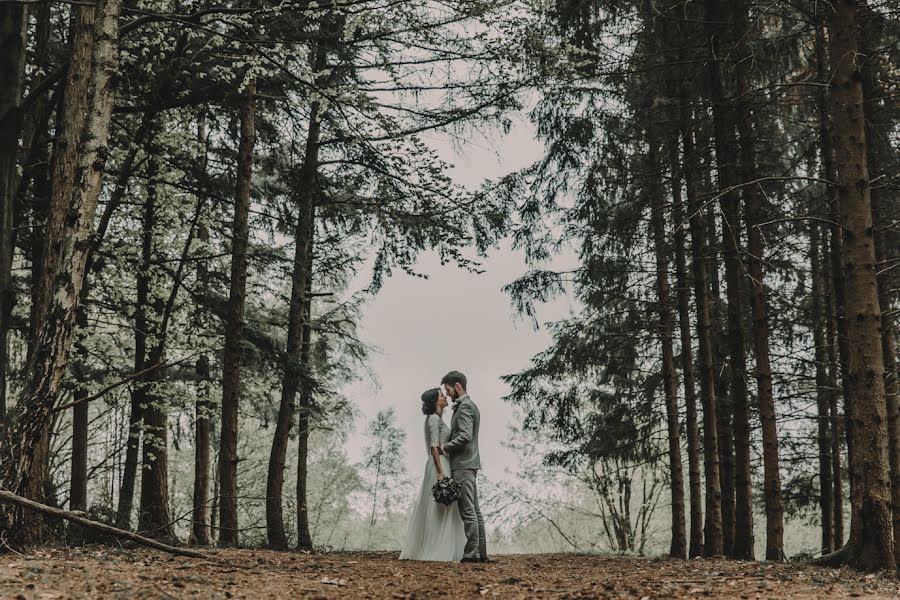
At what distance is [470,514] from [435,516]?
0.72m

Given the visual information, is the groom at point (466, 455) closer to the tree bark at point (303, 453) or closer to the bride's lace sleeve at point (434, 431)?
the bride's lace sleeve at point (434, 431)

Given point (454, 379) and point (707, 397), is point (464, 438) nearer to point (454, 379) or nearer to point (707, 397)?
point (454, 379)

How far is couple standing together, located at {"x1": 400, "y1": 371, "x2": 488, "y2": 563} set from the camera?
865 centimetres

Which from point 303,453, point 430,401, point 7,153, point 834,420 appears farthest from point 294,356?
point 834,420

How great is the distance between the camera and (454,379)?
8.88 metres

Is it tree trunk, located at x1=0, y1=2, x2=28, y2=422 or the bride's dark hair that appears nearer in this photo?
tree trunk, located at x1=0, y1=2, x2=28, y2=422

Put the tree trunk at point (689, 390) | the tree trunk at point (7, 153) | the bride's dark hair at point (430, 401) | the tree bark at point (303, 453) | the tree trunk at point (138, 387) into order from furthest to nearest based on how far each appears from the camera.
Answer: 1. the tree bark at point (303, 453)
2. the tree trunk at point (689, 390)
3. the tree trunk at point (138, 387)
4. the bride's dark hair at point (430, 401)
5. the tree trunk at point (7, 153)

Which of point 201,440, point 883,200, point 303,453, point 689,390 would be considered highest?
point 883,200

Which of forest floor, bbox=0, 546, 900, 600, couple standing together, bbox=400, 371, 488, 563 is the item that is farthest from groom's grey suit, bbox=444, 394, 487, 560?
forest floor, bbox=0, 546, 900, 600

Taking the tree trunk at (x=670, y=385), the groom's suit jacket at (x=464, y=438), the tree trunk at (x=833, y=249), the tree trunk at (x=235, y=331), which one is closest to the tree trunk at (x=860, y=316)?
the tree trunk at (x=833, y=249)

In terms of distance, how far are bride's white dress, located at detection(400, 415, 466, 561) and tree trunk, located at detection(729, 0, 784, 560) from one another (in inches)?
149

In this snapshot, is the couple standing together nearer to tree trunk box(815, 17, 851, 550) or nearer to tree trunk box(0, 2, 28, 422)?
tree trunk box(815, 17, 851, 550)

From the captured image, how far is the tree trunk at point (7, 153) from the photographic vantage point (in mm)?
7910

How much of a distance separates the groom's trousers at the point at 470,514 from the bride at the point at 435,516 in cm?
33
